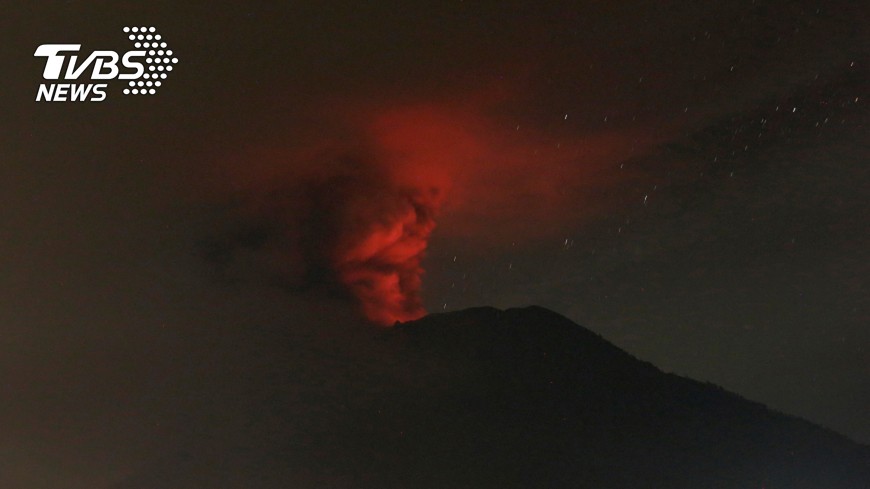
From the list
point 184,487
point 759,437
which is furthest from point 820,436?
point 184,487

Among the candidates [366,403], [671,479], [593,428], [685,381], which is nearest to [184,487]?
[366,403]

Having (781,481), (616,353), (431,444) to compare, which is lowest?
(781,481)

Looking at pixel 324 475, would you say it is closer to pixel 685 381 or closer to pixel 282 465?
pixel 282 465

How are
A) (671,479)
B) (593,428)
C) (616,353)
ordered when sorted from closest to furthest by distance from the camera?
(671,479), (593,428), (616,353)

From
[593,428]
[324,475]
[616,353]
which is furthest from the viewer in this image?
[616,353]

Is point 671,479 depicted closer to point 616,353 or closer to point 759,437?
point 759,437

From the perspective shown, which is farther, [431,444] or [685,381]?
[685,381]

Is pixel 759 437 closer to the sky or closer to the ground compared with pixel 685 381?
closer to the ground
